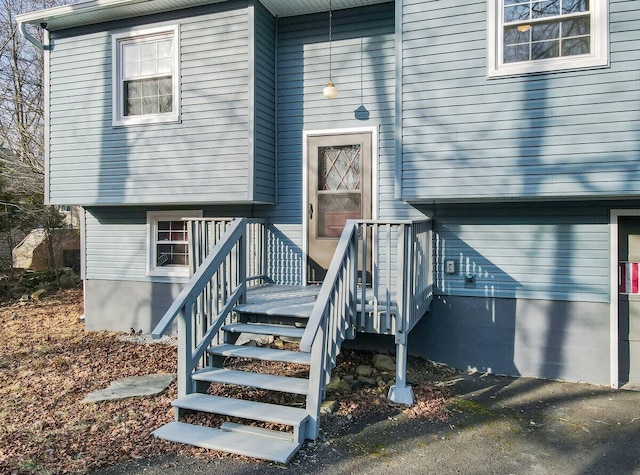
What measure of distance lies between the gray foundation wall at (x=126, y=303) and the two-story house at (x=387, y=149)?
28 millimetres

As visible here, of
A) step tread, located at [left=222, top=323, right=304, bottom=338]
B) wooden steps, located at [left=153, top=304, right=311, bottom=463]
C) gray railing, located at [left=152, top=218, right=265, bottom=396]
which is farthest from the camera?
step tread, located at [left=222, top=323, right=304, bottom=338]

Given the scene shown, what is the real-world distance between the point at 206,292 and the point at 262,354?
0.87m

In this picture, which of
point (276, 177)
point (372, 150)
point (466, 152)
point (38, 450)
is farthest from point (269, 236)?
point (38, 450)

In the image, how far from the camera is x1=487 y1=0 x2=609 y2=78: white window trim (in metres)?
4.35

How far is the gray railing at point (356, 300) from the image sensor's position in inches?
139

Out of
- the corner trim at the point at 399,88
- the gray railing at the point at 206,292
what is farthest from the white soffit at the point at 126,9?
the gray railing at the point at 206,292

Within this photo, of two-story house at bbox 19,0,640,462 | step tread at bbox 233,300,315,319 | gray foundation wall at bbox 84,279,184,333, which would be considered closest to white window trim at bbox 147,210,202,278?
two-story house at bbox 19,0,640,462

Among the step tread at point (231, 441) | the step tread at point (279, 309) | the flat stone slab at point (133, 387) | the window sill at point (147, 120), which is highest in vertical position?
the window sill at point (147, 120)

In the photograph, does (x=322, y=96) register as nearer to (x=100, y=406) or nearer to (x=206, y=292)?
(x=206, y=292)

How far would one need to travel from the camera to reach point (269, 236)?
20.7ft

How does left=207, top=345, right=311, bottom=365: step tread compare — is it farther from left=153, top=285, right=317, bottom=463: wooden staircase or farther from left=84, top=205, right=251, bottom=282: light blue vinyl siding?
left=84, top=205, right=251, bottom=282: light blue vinyl siding

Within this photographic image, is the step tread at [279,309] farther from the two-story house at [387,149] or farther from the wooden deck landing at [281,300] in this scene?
the two-story house at [387,149]

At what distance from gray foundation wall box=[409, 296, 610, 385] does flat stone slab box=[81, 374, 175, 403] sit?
293cm

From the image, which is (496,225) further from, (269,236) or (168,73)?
(168,73)
